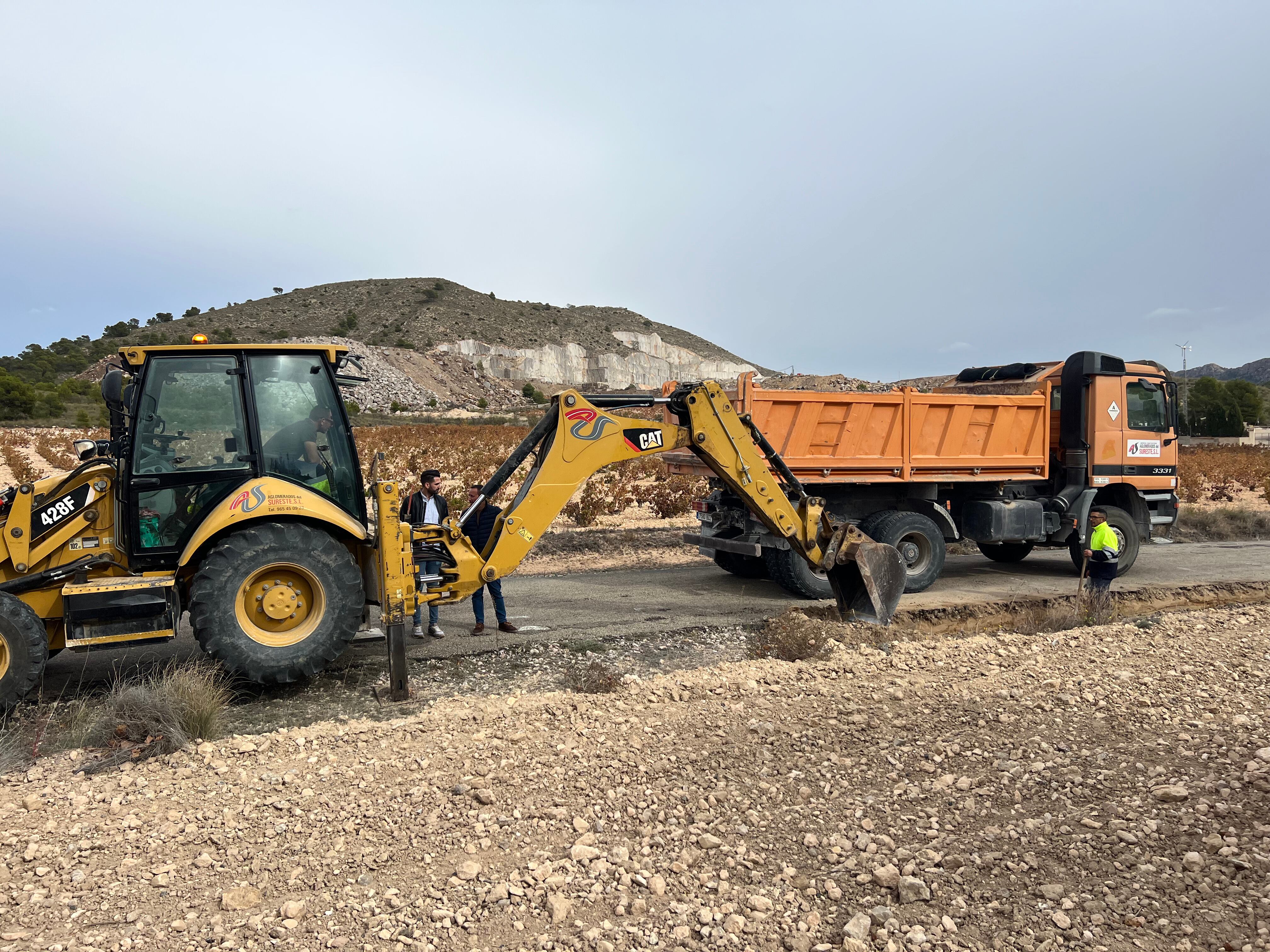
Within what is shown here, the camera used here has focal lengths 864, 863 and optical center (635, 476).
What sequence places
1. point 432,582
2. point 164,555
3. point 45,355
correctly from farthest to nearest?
point 45,355
point 432,582
point 164,555

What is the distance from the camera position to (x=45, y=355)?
254ft

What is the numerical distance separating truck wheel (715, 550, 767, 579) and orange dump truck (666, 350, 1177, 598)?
0.02m

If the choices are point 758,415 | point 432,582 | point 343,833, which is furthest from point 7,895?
point 758,415

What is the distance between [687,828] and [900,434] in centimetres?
749

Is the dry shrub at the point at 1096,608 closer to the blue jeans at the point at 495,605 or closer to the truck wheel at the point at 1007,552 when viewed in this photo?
the truck wheel at the point at 1007,552

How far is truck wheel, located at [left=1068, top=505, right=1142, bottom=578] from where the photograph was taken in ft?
40.3

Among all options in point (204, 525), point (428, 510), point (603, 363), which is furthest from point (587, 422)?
point (603, 363)

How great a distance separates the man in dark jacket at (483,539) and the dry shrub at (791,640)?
246 centimetres

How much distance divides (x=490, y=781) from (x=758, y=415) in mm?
6023

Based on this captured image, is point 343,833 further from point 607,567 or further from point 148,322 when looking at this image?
point 148,322

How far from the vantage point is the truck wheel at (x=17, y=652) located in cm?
574

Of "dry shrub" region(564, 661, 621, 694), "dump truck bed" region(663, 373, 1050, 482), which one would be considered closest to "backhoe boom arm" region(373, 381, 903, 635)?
"dry shrub" region(564, 661, 621, 694)

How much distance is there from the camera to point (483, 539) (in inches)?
305

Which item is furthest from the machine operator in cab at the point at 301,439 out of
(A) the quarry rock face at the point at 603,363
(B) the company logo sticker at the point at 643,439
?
(A) the quarry rock face at the point at 603,363
